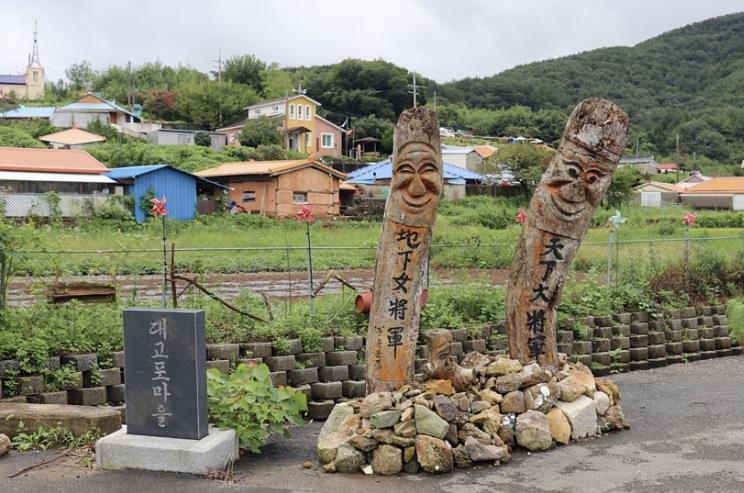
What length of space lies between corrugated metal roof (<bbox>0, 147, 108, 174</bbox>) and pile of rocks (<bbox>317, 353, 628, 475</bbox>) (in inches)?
1020

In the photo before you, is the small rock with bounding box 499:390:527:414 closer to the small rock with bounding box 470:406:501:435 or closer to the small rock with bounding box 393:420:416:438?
the small rock with bounding box 470:406:501:435

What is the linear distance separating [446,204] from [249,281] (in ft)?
72.8

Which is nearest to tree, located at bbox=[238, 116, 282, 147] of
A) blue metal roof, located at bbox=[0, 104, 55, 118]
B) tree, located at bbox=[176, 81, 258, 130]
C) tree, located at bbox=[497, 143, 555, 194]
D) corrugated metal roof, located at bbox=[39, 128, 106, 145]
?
corrugated metal roof, located at bbox=[39, 128, 106, 145]

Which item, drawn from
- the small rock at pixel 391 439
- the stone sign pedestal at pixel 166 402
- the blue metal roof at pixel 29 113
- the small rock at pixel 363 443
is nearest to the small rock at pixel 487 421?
the small rock at pixel 391 439

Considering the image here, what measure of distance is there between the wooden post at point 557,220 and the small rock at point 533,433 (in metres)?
1.22

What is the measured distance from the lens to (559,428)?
26.2 feet

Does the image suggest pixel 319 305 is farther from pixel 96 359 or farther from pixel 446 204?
pixel 446 204

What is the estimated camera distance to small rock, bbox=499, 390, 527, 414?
7938 millimetres

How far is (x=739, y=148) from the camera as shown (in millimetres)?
73125

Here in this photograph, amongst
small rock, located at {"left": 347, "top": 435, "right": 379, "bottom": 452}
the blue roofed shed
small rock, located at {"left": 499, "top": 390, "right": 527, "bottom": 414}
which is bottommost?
small rock, located at {"left": 347, "top": 435, "right": 379, "bottom": 452}

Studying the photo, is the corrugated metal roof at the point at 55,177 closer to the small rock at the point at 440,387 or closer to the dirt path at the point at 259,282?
the dirt path at the point at 259,282

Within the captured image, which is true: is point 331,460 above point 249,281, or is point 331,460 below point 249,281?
below

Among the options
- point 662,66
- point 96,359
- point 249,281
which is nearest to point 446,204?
point 249,281

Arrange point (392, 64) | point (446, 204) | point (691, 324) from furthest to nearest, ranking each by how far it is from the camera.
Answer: point (392, 64) → point (446, 204) → point (691, 324)
